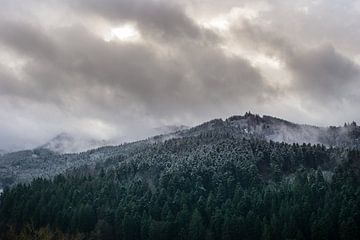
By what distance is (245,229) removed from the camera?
15712 centimetres

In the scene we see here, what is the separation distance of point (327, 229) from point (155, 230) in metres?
57.9

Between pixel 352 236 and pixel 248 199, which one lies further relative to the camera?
pixel 248 199

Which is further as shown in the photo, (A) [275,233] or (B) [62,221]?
(B) [62,221]

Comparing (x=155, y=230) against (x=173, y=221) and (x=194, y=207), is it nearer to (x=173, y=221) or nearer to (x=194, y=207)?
(x=173, y=221)

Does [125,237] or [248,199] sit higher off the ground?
[248,199]

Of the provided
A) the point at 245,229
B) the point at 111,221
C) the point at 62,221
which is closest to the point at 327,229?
the point at 245,229

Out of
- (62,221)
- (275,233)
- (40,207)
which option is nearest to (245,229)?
(275,233)

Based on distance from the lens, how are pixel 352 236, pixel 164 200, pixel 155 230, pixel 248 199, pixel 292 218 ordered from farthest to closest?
pixel 164 200, pixel 248 199, pixel 155 230, pixel 292 218, pixel 352 236

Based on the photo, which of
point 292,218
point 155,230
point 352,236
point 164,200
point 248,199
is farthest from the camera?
point 164,200

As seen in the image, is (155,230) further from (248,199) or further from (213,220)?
(248,199)

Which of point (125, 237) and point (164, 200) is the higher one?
point (164, 200)

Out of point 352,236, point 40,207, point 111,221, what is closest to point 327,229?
point 352,236

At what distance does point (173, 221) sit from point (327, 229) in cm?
5474

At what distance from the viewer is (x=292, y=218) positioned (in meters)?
153
